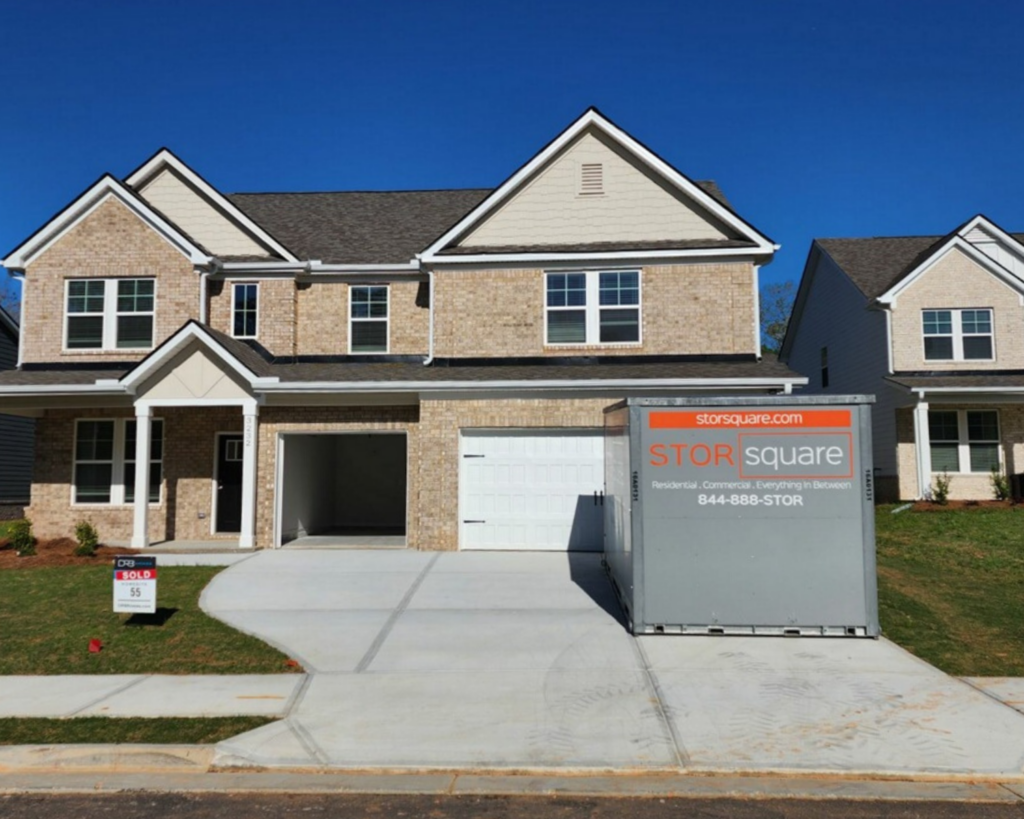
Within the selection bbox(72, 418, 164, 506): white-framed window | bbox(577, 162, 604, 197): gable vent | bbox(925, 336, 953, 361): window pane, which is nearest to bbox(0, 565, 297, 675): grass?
bbox(72, 418, 164, 506): white-framed window

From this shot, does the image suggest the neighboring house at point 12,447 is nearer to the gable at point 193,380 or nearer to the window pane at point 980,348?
the gable at point 193,380

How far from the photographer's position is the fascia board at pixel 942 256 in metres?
20.6

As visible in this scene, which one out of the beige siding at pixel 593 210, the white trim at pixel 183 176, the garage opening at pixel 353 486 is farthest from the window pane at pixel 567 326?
the white trim at pixel 183 176

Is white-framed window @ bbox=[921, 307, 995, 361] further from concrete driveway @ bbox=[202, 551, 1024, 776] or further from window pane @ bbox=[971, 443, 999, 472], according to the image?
concrete driveway @ bbox=[202, 551, 1024, 776]

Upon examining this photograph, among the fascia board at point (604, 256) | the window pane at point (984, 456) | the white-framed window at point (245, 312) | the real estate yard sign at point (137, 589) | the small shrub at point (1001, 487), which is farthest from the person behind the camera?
the window pane at point (984, 456)

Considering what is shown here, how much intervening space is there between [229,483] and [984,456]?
19.7 meters

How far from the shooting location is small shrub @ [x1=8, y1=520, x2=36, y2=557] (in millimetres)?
13875

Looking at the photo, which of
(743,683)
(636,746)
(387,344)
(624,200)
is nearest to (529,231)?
(624,200)

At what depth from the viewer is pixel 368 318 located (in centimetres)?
1653

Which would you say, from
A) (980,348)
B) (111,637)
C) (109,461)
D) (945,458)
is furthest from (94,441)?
(980,348)

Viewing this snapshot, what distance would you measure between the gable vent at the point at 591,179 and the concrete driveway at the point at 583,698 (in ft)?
30.1

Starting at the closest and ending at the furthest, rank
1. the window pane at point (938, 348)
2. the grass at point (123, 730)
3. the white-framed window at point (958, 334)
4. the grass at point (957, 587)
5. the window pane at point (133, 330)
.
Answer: the grass at point (123, 730) → the grass at point (957, 587) → the window pane at point (133, 330) → the white-framed window at point (958, 334) → the window pane at point (938, 348)

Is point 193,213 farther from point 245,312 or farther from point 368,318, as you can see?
point 368,318

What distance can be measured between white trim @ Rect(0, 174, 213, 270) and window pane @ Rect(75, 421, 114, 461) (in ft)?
12.4
